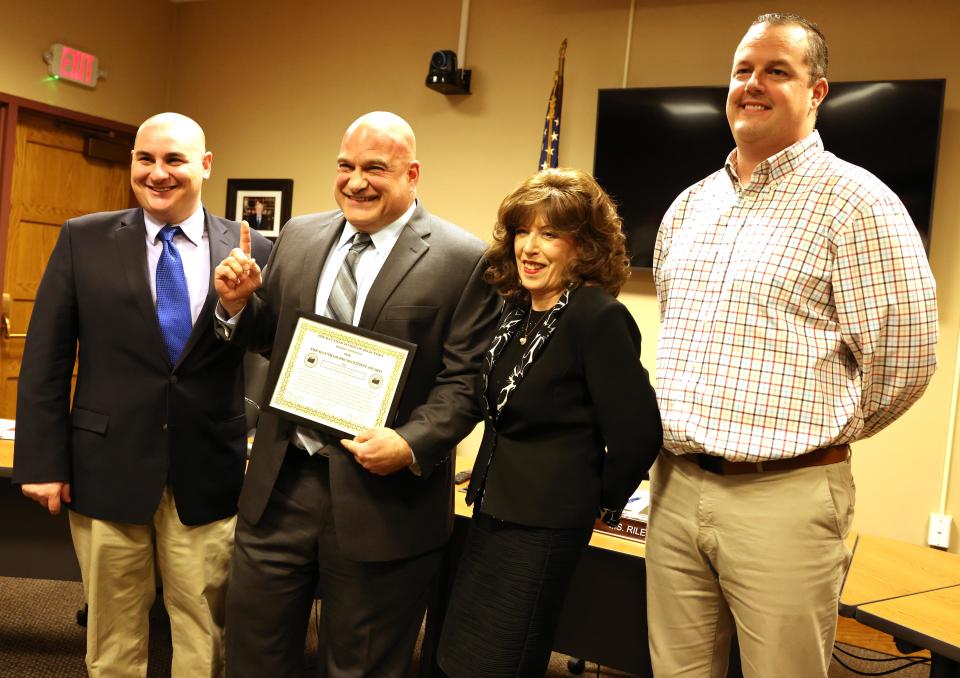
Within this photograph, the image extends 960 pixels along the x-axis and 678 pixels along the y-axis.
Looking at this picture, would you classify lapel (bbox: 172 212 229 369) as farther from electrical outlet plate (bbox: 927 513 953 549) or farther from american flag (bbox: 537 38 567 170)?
electrical outlet plate (bbox: 927 513 953 549)

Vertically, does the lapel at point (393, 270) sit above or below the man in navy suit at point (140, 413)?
above

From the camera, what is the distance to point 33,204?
5.19 meters

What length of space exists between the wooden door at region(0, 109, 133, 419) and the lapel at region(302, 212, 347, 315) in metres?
3.86

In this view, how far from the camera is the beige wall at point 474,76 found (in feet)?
13.0

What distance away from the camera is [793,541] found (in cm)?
156

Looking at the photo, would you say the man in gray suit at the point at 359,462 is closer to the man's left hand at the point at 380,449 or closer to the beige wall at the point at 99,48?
the man's left hand at the point at 380,449

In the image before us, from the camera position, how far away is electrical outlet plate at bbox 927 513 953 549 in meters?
3.92

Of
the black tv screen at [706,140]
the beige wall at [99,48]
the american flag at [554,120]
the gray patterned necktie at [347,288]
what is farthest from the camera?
the beige wall at [99,48]

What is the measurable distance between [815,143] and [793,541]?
2.58 feet

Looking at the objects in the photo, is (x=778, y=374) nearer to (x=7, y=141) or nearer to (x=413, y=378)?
(x=413, y=378)

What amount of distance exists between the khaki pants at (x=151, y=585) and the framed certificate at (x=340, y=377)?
0.53 m

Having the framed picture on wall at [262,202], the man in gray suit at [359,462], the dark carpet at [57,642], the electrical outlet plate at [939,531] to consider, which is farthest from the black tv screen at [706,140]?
the man in gray suit at [359,462]

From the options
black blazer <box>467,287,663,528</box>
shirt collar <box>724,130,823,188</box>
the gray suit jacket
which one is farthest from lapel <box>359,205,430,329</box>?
shirt collar <box>724,130,823,188</box>

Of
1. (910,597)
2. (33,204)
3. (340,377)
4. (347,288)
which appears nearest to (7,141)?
(33,204)
